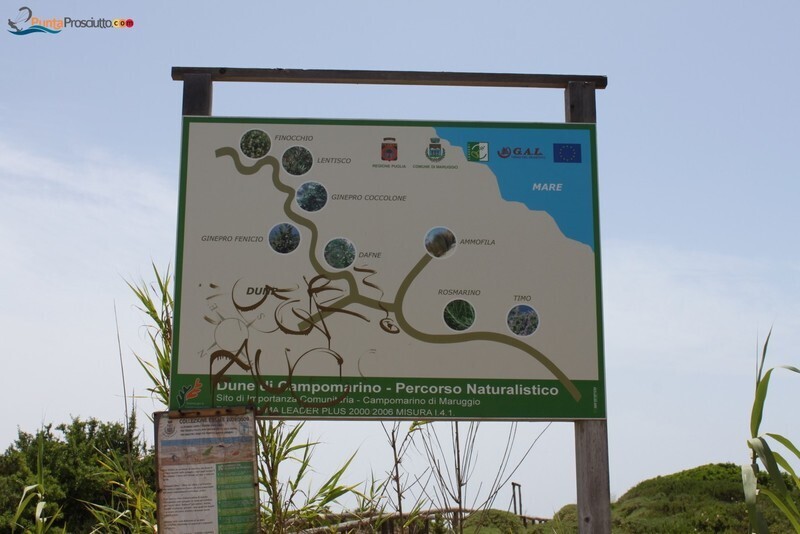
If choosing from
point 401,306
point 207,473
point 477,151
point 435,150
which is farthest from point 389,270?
point 207,473

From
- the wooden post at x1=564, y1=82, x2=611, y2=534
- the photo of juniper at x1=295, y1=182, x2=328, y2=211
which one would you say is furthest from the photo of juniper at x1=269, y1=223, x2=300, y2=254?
the wooden post at x1=564, y1=82, x2=611, y2=534

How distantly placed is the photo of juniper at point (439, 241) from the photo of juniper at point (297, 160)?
0.80 metres

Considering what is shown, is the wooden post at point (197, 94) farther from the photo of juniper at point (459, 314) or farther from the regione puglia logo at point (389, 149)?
the photo of juniper at point (459, 314)

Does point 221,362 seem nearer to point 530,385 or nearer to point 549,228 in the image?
point 530,385

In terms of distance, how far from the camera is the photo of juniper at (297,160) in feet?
15.7

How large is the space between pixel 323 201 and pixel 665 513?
228 inches

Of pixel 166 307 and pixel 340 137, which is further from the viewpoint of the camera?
pixel 166 307

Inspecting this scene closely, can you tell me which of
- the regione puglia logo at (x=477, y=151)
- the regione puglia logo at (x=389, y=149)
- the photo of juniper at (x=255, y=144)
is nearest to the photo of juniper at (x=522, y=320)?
the regione puglia logo at (x=477, y=151)

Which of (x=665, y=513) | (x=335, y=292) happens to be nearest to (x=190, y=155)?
(x=335, y=292)

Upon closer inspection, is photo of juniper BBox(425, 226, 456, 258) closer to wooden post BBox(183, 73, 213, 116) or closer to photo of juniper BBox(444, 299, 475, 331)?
photo of juniper BBox(444, 299, 475, 331)

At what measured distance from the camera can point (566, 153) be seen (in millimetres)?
4832

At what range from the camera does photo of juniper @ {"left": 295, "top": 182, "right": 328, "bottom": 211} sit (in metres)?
4.72

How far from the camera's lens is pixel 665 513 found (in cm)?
862

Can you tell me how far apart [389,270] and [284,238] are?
62 centimetres
